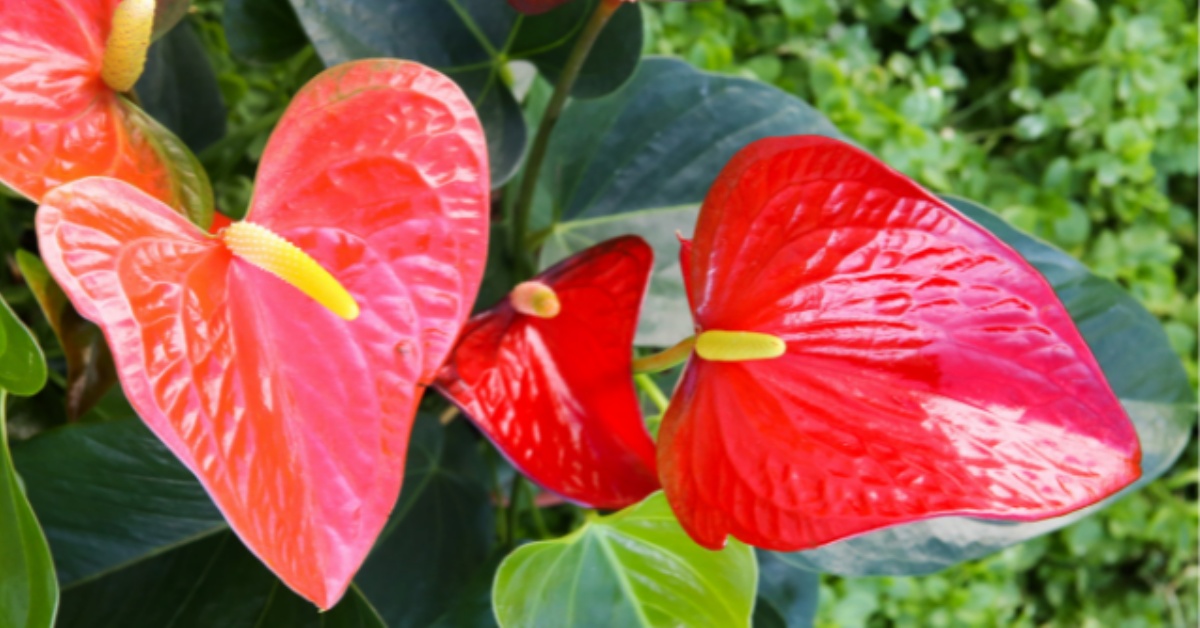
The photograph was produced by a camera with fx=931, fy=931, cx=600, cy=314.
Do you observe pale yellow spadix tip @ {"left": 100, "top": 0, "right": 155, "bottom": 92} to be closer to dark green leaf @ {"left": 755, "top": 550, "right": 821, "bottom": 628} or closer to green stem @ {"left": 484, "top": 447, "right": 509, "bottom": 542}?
green stem @ {"left": 484, "top": 447, "right": 509, "bottom": 542}

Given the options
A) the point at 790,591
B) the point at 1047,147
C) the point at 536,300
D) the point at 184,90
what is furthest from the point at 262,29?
the point at 1047,147

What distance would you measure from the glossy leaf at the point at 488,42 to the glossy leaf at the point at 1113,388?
0.23 metres

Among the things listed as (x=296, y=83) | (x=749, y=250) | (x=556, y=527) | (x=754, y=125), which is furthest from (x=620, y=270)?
(x=556, y=527)

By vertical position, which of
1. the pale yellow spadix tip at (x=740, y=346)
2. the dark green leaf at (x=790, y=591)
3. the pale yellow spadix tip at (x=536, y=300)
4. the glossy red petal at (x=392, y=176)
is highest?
the glossy red petal at (x=392, y=176)

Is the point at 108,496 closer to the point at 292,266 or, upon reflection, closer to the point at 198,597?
the point at 198,597

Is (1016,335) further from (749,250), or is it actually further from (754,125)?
(754,125)

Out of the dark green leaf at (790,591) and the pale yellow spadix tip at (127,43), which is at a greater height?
the pale yellow spadix tip at (127,43)

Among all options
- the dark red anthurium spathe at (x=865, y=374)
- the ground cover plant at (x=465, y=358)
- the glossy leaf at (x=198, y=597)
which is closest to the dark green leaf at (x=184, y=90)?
the ground cover plant at (x=465, y=358)

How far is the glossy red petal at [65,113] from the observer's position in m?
0.30

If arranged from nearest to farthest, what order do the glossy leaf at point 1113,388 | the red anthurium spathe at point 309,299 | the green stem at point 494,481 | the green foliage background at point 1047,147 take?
the red anthurium spathe at point 309,299 → the glossy leaf at point 1113,388 → the green stem at point 494,481 → the green foliage background at point 1047,147

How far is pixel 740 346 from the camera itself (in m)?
0.34

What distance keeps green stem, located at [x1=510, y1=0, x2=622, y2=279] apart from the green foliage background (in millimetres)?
402

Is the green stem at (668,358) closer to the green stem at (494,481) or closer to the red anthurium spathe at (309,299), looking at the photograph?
the red anthurium spathe at (309,299)

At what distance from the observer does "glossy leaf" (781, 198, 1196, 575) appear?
52cm
